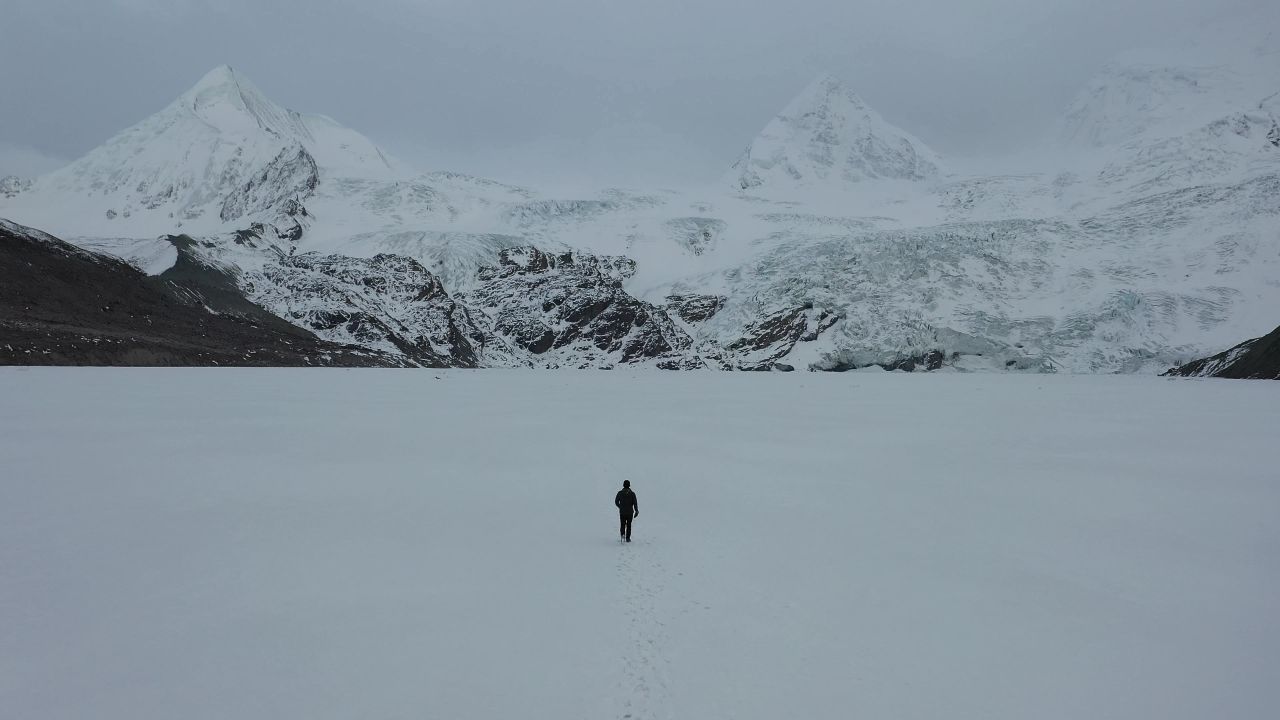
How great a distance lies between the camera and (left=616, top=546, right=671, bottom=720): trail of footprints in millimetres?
8258

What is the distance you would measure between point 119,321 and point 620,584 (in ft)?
352

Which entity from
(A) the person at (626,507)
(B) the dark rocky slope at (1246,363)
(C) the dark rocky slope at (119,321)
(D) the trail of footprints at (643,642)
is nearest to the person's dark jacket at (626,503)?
(A) the person at (626,507)

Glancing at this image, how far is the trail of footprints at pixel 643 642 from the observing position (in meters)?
8.26

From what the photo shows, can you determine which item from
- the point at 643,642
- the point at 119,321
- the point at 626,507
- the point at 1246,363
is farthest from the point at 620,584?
the point at 1246,363

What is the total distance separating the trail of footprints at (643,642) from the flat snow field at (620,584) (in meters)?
0.06

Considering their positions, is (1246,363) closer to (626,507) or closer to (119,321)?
(626,507)

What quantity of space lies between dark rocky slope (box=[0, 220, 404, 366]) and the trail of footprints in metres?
82.4

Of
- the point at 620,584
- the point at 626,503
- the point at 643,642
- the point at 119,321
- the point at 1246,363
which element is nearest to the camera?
the point at 643,642

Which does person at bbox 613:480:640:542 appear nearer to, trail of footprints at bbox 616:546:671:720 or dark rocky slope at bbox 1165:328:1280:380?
trail of footprints at bbox 616:546:671:720

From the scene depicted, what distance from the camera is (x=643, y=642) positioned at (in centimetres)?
997

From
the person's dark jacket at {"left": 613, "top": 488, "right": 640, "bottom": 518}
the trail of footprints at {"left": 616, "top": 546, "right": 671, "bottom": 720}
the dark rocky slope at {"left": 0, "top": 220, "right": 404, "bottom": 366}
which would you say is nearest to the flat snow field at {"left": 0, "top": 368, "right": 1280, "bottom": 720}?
the trail of footprints at {"left": 616, "top": 546, "right": 671, "bottom": 720}

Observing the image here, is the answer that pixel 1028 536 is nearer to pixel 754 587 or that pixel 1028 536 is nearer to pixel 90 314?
pixel 754 587

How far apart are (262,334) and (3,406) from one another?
90.3 meters

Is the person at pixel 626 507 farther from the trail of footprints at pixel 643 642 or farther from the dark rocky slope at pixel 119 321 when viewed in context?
the dark rocky slope at pixel 119 321
